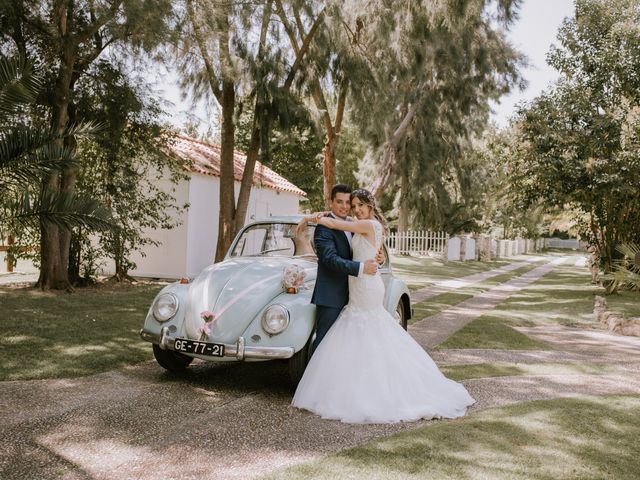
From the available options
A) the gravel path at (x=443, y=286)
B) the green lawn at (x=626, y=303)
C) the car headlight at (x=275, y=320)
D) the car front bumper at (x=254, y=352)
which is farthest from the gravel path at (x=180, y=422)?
the gravel path at (x=443, y=286)

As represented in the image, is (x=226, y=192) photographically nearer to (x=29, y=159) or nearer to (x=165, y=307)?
(x=29, y=159)

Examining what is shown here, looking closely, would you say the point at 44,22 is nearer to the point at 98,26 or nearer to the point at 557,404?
the point at 98,26

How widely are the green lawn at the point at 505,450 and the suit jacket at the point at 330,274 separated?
1.42 m

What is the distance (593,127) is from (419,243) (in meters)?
18.1

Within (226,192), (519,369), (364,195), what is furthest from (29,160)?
(226,192)

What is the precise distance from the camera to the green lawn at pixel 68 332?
6.46 meters

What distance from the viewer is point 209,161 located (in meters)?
19.3

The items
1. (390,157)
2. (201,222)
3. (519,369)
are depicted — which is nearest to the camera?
(519,369)

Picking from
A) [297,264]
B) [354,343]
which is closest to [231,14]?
[297,264]

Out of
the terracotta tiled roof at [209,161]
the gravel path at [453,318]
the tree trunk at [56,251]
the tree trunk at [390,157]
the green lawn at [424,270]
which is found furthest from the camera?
the tree trunk at [390,157]

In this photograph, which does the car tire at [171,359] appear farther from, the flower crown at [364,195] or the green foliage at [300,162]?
the green foliage at [300,162]

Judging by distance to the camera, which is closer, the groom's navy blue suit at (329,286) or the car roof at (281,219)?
the groom's navy blue suit at (329,286)

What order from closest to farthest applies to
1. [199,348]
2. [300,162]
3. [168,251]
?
[199,348] < [168,251] < [300,162]

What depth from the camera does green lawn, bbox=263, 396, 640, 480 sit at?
3646 mm
